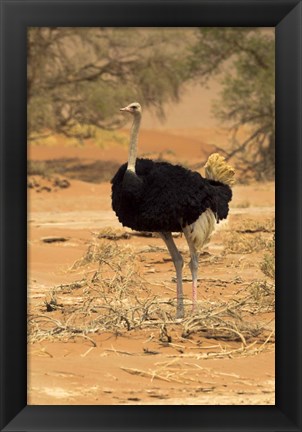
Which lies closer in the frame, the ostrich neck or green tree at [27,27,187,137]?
the ostrich neck

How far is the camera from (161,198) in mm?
6555

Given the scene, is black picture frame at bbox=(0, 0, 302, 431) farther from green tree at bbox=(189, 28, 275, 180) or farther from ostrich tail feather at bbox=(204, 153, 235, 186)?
green tree at bbox=(189, 28, 275, 180)

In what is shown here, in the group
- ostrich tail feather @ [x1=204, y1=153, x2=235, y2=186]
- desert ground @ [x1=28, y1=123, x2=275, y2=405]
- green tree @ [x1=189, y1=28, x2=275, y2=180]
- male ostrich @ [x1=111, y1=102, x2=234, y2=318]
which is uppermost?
green tree @ [x1=189, y1=28, x2=275, y2=180]

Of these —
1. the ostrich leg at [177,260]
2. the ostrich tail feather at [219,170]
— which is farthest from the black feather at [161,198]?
the ostrich tail feather at [219,170]

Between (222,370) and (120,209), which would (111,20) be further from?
(222,370)

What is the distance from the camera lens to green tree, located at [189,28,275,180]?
48.6 feet

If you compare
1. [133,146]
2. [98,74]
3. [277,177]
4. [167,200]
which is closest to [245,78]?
[98,74]

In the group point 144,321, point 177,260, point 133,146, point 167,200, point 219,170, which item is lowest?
point 144,321

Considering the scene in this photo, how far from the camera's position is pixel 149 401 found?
5.52m

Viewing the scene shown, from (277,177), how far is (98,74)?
11.6m

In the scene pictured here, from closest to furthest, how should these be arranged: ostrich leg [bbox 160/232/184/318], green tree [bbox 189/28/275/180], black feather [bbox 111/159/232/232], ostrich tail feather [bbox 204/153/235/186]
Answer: black feather [bbox 111/159/232/232]
ostrich leg [bbox 160/232/184/318]
ostrich tail feather [bbox 204/153/235/186]
green tree [bbox 189/28/275/180]

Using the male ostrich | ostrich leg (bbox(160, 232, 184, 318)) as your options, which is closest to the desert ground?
ostrich leg (bbox(160, 232, 184, 318))

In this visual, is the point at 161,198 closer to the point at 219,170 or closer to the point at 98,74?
the point at 219,170

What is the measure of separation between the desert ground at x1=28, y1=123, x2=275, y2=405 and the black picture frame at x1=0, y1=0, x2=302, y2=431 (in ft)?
0.74
